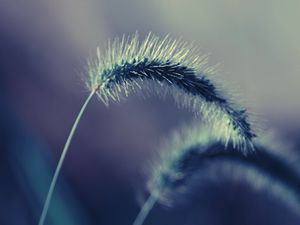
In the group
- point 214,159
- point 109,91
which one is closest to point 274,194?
point 214,159

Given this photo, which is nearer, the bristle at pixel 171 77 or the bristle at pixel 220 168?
the bristle at pixel 171 77

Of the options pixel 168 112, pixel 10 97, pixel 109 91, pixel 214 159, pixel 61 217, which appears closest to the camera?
A: pixel 109 91

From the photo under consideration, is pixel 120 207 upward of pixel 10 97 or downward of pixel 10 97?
downward

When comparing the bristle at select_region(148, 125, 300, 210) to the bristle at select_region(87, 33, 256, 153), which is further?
the bristle at select_region(148, 125, 300, 210)

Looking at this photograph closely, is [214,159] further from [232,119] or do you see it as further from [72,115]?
[72,115]

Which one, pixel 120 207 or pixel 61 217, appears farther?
pixel 120 207

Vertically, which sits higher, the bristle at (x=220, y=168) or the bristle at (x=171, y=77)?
the bristle at (x=171, y=77)

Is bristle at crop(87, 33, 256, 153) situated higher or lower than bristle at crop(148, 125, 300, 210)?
higher

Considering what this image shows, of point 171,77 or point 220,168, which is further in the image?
point 220,168
